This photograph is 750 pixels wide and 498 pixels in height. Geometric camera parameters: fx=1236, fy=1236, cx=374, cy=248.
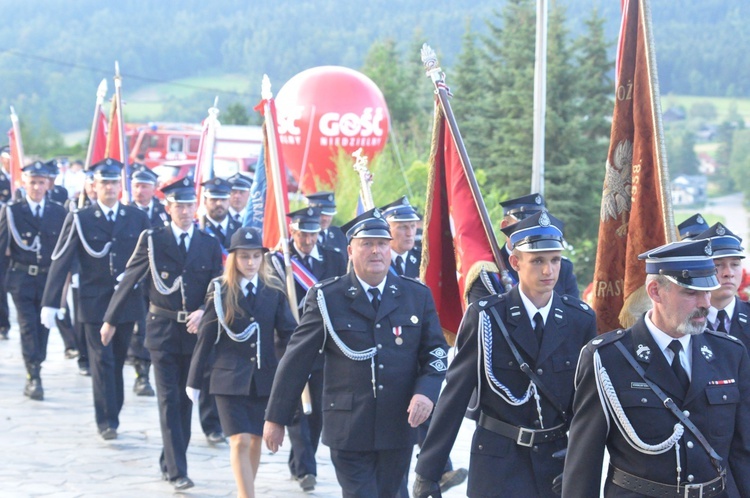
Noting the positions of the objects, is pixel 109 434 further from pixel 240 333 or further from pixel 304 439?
pixel 240 333

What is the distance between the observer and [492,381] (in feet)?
19.4

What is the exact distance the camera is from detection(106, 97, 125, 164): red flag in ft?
49.4

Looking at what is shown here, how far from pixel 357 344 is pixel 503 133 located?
23.2 m

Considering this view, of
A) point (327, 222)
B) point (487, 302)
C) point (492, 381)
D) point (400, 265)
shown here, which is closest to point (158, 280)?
point (400, 265)

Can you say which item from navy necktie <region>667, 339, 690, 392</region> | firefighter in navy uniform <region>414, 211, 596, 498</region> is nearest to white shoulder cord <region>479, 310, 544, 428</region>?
firefighter in navy uniform <region>414, 211, 596, 498</region>

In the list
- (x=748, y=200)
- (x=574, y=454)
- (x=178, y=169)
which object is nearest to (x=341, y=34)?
(x=748, y=200)

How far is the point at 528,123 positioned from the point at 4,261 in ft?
55.9

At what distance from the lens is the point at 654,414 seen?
471 cm

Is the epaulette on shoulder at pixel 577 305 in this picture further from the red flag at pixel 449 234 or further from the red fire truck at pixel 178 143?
the red fire truck at pixel 178 143

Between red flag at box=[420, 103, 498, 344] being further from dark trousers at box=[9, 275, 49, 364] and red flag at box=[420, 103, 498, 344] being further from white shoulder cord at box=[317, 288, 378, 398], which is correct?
dark trousers at box=[9, 275, 49, 364]

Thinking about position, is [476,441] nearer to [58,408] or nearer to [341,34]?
[58,408]

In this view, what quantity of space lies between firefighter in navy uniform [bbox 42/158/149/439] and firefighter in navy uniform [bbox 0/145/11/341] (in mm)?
2081

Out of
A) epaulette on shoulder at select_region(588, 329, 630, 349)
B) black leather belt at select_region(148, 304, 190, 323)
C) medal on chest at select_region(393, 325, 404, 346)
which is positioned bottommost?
black leather belt at select_region(148, 304, 190, 323)

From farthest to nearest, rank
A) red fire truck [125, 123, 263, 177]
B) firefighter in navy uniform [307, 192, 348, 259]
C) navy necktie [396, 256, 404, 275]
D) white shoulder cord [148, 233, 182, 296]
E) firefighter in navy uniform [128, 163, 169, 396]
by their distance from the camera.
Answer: red fire truck [125, 123, 263, 177] < firefighter in navy uniform [128, 163, 169, 396] < firefighter in navy uniform [307, 192, 348, 259] < navy necktie [396, 256, 404, 275] < white shoulder cord [148, 233, 182, 296]
